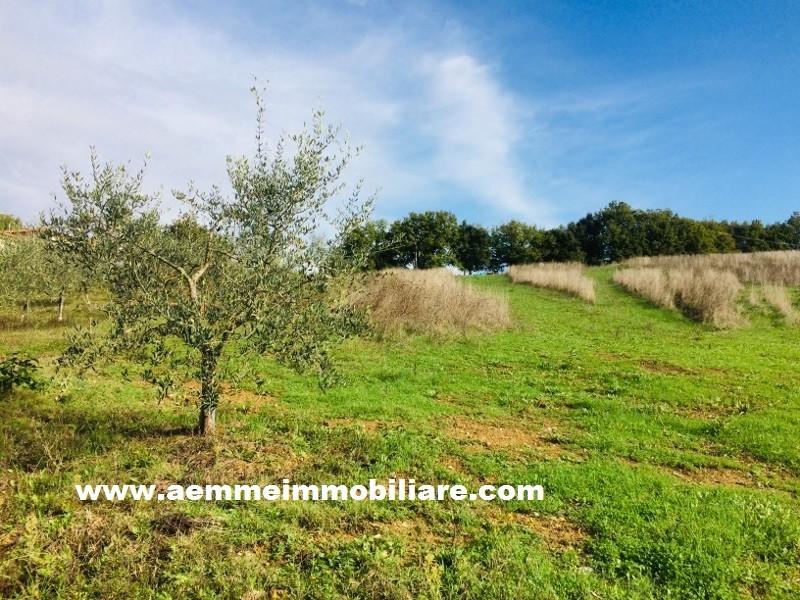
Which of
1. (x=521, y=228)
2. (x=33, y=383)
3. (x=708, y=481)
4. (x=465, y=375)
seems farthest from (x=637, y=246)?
(x=33, y=383)

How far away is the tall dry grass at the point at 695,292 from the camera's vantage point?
90.3ft

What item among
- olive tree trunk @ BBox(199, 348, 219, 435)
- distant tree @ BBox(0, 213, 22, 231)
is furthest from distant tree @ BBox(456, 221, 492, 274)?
olive tree trunk @ BBox(199, 348, 219, 435)

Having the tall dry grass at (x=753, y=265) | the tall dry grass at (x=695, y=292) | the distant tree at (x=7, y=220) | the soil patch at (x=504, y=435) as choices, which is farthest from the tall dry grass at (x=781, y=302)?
the distant tree at (x=7, y=220)

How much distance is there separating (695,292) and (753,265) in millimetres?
14733

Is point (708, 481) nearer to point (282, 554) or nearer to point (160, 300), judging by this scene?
point (282, 554)

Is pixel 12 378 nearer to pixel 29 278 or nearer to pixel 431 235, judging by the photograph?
pixel 29 278

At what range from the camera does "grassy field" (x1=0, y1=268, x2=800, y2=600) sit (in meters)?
5.65

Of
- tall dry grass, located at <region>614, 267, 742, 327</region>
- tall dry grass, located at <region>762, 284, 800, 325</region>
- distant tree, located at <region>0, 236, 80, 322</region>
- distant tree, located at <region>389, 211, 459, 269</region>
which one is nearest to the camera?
tall dry grass, located at <region>762, 284, 800, 325</region>

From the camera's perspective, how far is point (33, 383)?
38.9 feet

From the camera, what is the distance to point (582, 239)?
76750 mm

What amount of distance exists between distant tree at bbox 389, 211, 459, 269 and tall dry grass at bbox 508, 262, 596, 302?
870 inches

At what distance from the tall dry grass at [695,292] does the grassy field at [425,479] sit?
12.3 meters

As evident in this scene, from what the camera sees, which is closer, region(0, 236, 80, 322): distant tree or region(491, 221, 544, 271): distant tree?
region(0, 236, 80, 322): distant tree

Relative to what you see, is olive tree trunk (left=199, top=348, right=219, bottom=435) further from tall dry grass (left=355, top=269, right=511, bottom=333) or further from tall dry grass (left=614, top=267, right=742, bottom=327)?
tall dry grass (left=614, top=267, right=742, bottom=327)
